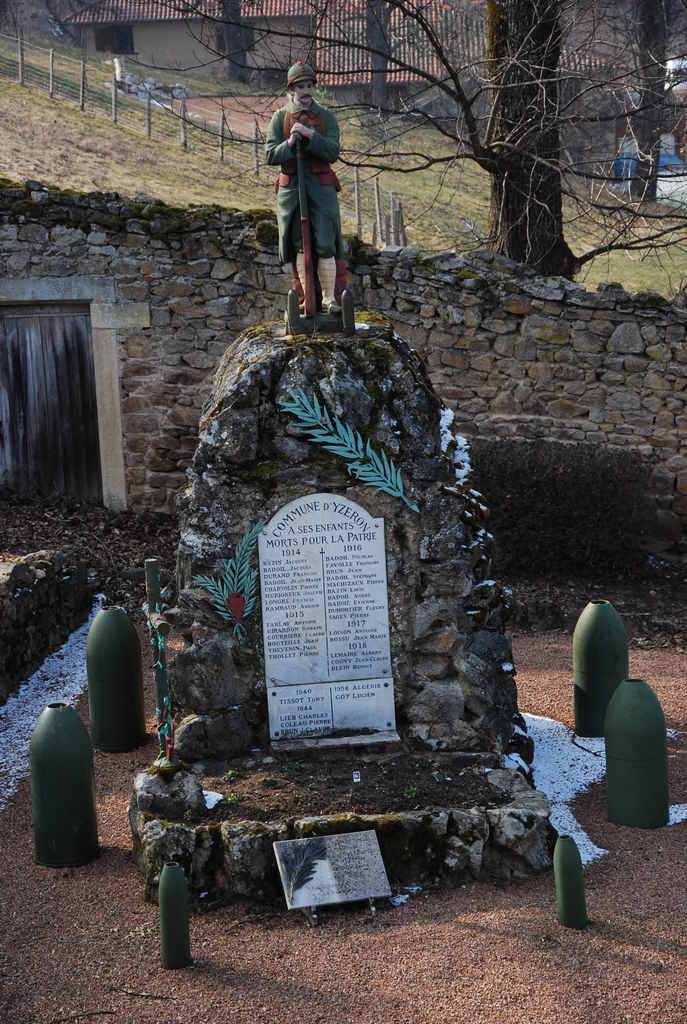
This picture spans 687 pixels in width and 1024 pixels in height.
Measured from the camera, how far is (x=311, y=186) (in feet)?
22.3

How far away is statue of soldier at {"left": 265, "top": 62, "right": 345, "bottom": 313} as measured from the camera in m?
6.62

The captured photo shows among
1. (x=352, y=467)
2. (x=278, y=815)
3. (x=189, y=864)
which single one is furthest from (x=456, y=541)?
(x=189, y=864)

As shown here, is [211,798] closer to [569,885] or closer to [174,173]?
[569,885]

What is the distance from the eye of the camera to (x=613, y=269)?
22.1 meters

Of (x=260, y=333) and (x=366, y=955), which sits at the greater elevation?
(x=260, y=333)

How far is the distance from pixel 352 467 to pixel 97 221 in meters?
6.66

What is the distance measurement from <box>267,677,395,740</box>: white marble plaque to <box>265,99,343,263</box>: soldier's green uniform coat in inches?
99.3

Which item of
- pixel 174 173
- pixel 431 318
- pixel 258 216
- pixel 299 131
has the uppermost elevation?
pixel 174 173

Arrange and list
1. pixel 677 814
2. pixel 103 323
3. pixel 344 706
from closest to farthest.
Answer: pixel 677 814 → pixel 344 706 → pixel 103 323

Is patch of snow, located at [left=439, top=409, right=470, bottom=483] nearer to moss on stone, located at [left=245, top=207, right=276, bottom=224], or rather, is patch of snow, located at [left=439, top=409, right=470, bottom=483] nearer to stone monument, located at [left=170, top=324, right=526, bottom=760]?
stone monument, located at [left=170, top=324, right=526, bottom=760]

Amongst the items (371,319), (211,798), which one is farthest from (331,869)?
(371,319)

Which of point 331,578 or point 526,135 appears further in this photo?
point 526,135

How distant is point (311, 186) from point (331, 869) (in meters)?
3.86

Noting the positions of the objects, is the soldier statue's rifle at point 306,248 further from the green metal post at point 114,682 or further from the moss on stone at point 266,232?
the moss on stone at point 266,232
